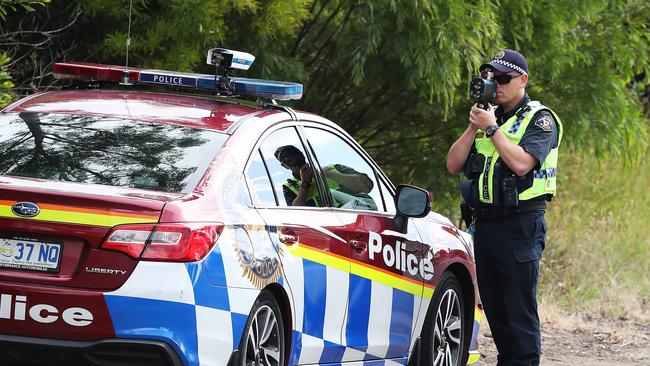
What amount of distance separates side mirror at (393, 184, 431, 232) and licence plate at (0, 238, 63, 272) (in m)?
2.28

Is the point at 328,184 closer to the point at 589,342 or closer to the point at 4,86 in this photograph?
the point at 4,86

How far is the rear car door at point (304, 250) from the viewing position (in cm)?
533

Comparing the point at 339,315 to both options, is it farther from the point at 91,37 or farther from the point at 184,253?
the point at 91,37

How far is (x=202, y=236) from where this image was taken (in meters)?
4.70

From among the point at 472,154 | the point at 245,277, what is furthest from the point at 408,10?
the point at 245,277

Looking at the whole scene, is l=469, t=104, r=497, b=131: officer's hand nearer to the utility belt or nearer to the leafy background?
the utility belt

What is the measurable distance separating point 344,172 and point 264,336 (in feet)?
4.85

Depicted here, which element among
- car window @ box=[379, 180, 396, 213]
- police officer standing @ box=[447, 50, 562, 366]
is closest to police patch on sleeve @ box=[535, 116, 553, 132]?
police officer standing @ box=[447, 50, 562, 366]

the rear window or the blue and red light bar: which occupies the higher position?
the blue and red light bar

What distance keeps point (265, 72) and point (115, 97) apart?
174 inches

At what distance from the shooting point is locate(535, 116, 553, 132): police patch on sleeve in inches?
257

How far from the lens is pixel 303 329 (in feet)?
18.0

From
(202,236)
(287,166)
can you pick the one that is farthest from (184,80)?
(202,236)

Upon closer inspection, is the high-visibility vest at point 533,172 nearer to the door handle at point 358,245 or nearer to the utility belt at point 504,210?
the utility belt at point 504,210
